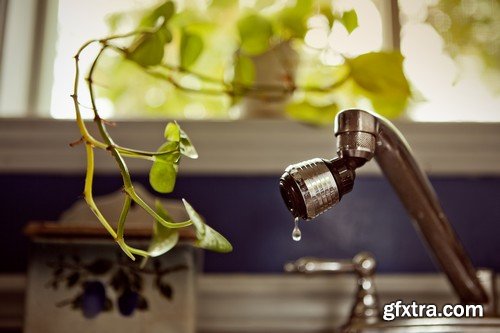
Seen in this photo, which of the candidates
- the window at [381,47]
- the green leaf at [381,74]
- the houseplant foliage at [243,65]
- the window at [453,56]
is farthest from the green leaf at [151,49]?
the window at [453,56]

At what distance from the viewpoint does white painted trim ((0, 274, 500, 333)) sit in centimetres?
99

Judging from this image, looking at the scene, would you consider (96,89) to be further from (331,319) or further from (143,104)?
(331,319)

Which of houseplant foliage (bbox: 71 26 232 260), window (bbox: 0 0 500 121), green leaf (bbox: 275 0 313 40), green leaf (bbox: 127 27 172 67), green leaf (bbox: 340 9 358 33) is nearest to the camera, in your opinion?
houseplant foliage (bbox: 71 26 232 260)

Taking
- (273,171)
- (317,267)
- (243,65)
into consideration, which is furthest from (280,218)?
(243,65)

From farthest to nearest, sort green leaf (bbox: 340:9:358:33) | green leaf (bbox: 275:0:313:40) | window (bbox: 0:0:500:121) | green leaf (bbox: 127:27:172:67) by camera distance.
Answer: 1. window (bbox: 0:0:500:121)
2. green leaf (bbox: 275:0:313:40)
3. green leaf (bbox: 340:9:358:33)
4. green leaf (bbox: 127:27:172:67)

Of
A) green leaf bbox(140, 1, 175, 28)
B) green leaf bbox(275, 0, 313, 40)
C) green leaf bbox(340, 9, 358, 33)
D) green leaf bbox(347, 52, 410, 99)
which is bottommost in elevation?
green leaf bbox(347, 52, 410, 99)

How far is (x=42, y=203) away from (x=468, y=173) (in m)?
0.83

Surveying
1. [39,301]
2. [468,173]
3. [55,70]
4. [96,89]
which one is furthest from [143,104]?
[468,173]

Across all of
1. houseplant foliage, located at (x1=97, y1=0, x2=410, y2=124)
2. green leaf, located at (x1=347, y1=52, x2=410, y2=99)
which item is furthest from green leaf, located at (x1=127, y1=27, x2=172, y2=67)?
green leaf, located at (x1=347, y1=52, x2=410, y2=99)

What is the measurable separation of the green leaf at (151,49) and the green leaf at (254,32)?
0.84ft

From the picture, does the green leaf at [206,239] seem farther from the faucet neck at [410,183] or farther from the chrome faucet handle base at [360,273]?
the chrome faucet handle base at [360,273]

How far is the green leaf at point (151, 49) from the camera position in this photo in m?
0.79

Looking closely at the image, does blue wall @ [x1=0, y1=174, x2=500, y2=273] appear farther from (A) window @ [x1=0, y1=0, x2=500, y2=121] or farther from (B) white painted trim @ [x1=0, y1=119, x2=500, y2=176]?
(A) window @ [x1=0, y1=0, x2=500, y2=121]

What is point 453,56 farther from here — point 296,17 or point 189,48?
point 189,48
